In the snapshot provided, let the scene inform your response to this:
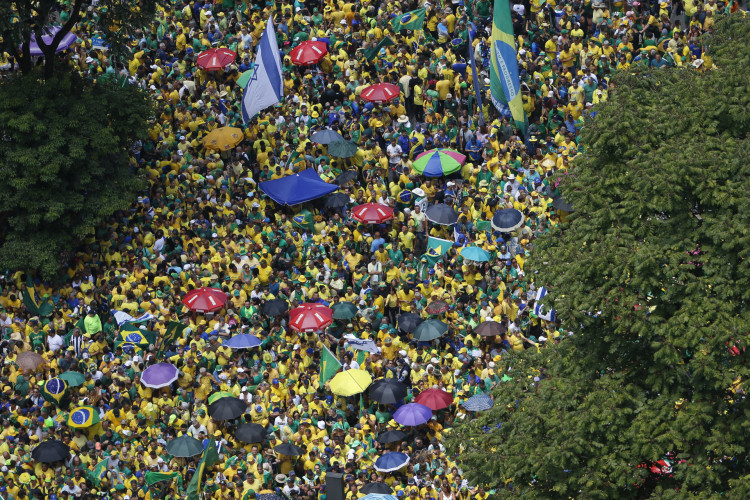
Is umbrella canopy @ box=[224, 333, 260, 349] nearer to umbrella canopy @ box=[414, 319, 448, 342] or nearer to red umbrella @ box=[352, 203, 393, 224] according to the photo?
umbrella canopy @ box=[414, 319, 448, 342]

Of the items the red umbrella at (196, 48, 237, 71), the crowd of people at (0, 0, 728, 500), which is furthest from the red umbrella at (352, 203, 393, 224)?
the red umbrella at (196, 48, 237, 71)

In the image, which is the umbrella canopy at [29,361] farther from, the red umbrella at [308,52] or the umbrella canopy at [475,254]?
the red umbrella at [308,52]

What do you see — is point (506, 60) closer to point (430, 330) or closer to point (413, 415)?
point (430, 330)

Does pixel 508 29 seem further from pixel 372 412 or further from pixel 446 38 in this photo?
pixel 372 412

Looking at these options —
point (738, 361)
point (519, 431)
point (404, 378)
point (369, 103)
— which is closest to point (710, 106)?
point (738, 361)

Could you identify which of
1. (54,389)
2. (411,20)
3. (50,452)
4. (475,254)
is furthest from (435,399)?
(411,20)

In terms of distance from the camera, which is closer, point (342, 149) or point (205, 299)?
point (205, 299)

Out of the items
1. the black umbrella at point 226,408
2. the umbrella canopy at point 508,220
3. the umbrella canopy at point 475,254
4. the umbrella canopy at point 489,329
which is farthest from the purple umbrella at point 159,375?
the umbrella canopy at point 508,220
